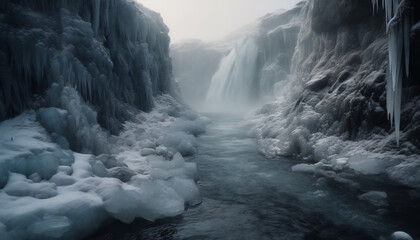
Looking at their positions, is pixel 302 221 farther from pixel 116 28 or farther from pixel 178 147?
pixel 116 28

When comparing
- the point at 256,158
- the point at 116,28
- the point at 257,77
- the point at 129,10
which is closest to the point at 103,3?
the point at 116,28

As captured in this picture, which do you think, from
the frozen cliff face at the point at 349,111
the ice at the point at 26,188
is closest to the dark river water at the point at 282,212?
the frozen cliff face at the point at 349,111

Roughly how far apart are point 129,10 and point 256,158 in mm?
8953

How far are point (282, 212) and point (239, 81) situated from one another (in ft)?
93.2

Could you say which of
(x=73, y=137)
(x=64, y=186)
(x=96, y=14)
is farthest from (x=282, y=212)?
(x=96, y=14)

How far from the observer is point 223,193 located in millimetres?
6680

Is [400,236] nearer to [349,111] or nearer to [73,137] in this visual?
[349,111]

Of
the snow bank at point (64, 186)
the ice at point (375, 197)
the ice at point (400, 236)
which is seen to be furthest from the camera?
the ice at point (375, 197)

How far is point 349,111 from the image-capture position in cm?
916

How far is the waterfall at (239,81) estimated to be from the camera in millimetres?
31969

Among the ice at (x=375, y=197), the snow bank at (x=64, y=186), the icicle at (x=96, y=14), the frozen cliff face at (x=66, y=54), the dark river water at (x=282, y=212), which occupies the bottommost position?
the dark river water at (x=282, y=212)

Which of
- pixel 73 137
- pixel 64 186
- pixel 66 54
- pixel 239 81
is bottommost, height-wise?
pixel 64 186

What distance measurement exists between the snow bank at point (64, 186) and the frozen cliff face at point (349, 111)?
14.8 feet

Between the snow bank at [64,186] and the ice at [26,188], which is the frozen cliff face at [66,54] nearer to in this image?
the snow bank at [64,186]
